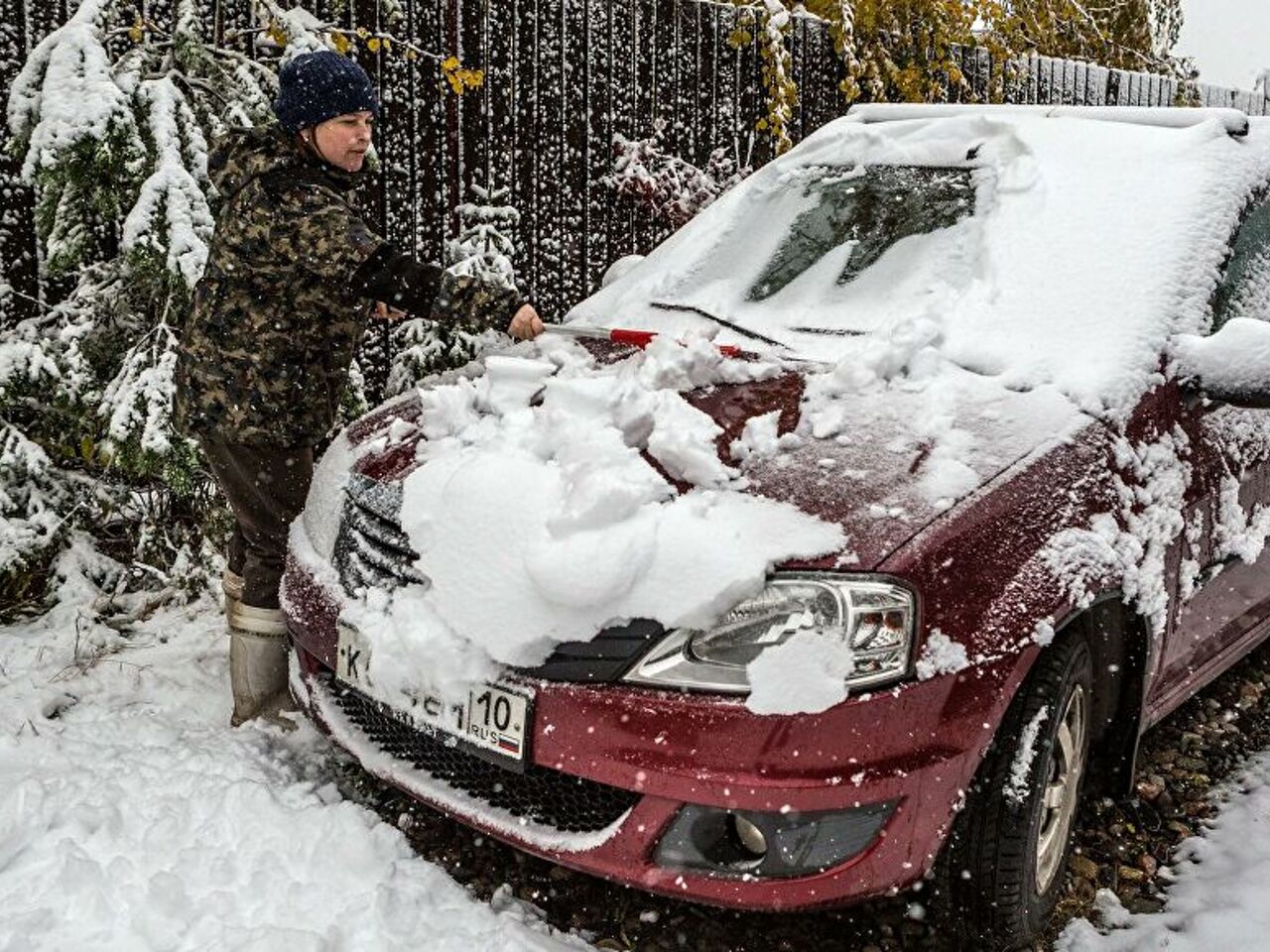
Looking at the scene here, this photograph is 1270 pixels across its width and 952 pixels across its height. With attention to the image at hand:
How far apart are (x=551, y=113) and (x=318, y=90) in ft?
9.48

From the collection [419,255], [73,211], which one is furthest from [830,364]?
[419,255]

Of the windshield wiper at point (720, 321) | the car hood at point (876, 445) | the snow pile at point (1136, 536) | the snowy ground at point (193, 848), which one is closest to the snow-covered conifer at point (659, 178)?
the windshield wiper at point (720, 321)

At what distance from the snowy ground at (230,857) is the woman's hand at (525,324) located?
1.14m

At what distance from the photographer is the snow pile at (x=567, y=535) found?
193cm

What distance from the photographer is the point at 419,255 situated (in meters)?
5.06

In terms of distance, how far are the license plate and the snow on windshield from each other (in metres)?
1.06

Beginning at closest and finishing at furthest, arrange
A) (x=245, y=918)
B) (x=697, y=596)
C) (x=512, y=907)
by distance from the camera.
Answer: (x=697, y=596) → (x=245, y=918) → (x=512, y=907)

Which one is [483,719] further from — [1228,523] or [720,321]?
[1228,523]

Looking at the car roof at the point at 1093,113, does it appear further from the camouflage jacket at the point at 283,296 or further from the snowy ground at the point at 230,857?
the snowy ground at the point at 230,857

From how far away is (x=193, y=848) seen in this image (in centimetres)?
233

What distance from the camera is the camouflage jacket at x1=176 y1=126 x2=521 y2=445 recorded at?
268 cm

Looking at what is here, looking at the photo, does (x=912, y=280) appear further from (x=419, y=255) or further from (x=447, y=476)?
(x=419, y=255)

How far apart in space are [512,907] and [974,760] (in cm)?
98

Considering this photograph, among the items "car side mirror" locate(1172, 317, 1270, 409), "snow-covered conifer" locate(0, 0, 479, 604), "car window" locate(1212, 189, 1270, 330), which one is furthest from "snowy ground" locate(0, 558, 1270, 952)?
"car window" locate(1212, 189, 1270, 330)
